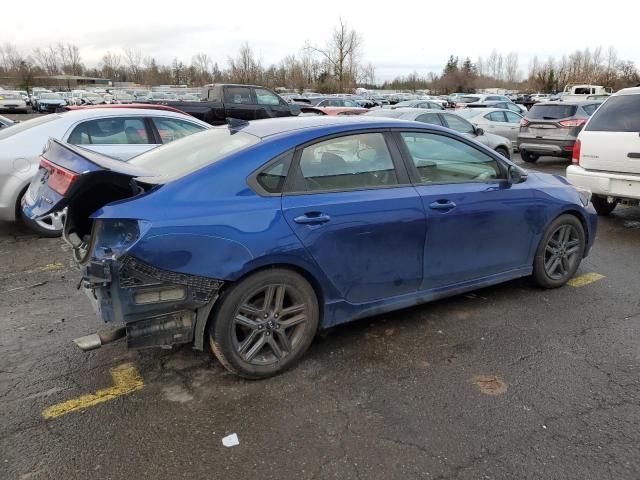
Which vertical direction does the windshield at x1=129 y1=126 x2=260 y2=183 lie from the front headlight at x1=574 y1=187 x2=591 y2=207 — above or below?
above

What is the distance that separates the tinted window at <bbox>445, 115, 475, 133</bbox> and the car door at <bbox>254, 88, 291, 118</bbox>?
18.6 ft

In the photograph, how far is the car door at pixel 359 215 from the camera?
10.8 ft

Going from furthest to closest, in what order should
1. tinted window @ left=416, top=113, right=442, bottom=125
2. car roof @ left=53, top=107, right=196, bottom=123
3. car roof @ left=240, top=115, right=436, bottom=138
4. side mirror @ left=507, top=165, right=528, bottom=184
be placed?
tinted window @ left=416, top=113, right=442, bottom=125, car roof @ left=53, top=107, right=196, bottom=123, side mirror @ left=507, top=165, right=528, bottom=184, car roof @ left=240, top=115, right=436, bottom=138

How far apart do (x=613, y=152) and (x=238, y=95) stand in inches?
450

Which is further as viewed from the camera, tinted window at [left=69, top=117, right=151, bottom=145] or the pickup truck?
the pickup truck

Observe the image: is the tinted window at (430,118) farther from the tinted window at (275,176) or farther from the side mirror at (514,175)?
the tinted window at (275,176)

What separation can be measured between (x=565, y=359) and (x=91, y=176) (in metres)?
3.24

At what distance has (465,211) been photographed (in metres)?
3.91

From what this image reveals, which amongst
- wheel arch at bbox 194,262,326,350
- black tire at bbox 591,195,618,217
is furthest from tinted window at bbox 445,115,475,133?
wheel arch at bbox 194,262,326,350

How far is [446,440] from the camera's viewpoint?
2693 millimetres

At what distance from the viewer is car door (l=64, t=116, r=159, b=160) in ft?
21.8

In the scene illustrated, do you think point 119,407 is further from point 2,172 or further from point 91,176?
point 2,172

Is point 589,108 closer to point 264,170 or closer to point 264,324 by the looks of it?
point 264,170

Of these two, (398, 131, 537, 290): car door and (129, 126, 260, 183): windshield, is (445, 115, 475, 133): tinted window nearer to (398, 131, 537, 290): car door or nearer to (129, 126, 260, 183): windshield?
(398, 131, 537, 290): car door
